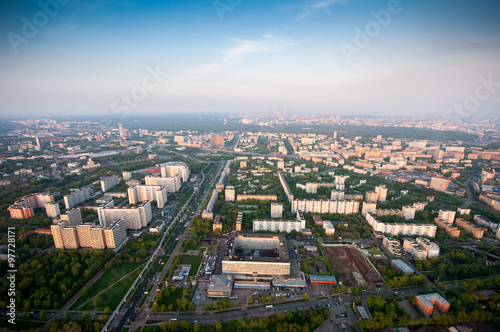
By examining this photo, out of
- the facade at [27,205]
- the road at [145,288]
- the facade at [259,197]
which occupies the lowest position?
the road at [145,288]

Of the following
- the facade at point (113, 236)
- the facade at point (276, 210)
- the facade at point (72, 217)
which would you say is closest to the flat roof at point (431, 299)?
the facade at point (276, 210)

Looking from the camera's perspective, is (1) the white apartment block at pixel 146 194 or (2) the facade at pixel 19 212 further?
(1) the white apartment block at pixel 146 194

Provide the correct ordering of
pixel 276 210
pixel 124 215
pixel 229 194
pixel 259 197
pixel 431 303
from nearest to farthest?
1. pixel 431 303
2. pixel 124 215
3. pixel 276 210
4. pixel 229 194
5. pixel 259 197

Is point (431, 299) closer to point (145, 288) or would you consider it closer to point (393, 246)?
point (393, 246)

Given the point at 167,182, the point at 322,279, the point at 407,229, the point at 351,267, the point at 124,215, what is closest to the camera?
the point at 322,279

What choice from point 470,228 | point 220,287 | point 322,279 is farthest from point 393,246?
point 220,287

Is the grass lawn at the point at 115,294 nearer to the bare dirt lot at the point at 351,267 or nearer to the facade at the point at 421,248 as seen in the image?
the bare dirt lot at the point at 351,267

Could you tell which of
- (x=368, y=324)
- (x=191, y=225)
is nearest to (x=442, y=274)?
(x=368, y=324)
